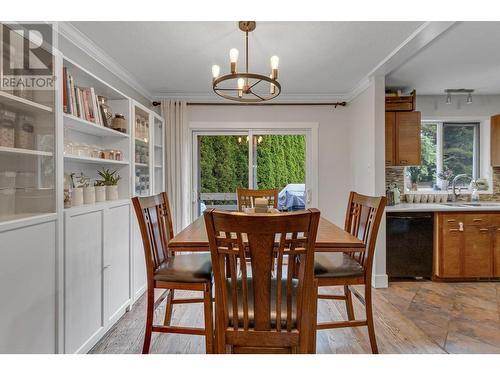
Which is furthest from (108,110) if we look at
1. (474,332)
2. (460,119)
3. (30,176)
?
(460,119)

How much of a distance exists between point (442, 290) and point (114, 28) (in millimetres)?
4027

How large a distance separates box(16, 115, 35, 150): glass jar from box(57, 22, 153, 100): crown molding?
3.30ft

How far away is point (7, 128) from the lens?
150 centimetres

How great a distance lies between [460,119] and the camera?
13.5ft

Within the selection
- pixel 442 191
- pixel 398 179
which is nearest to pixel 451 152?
pixel 442 191

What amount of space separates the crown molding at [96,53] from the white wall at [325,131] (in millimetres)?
943

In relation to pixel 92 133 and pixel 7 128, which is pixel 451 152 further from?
pixel 7 128

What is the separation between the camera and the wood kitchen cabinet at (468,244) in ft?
10.9

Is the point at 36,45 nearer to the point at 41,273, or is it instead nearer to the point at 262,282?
the point at 41,273

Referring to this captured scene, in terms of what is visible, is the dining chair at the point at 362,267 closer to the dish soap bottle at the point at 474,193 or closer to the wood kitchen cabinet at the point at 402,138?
the wood kitchen cabinet at the point at 402,138

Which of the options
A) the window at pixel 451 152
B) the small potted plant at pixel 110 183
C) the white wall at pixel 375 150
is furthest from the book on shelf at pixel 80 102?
the window at pixel 451 152
